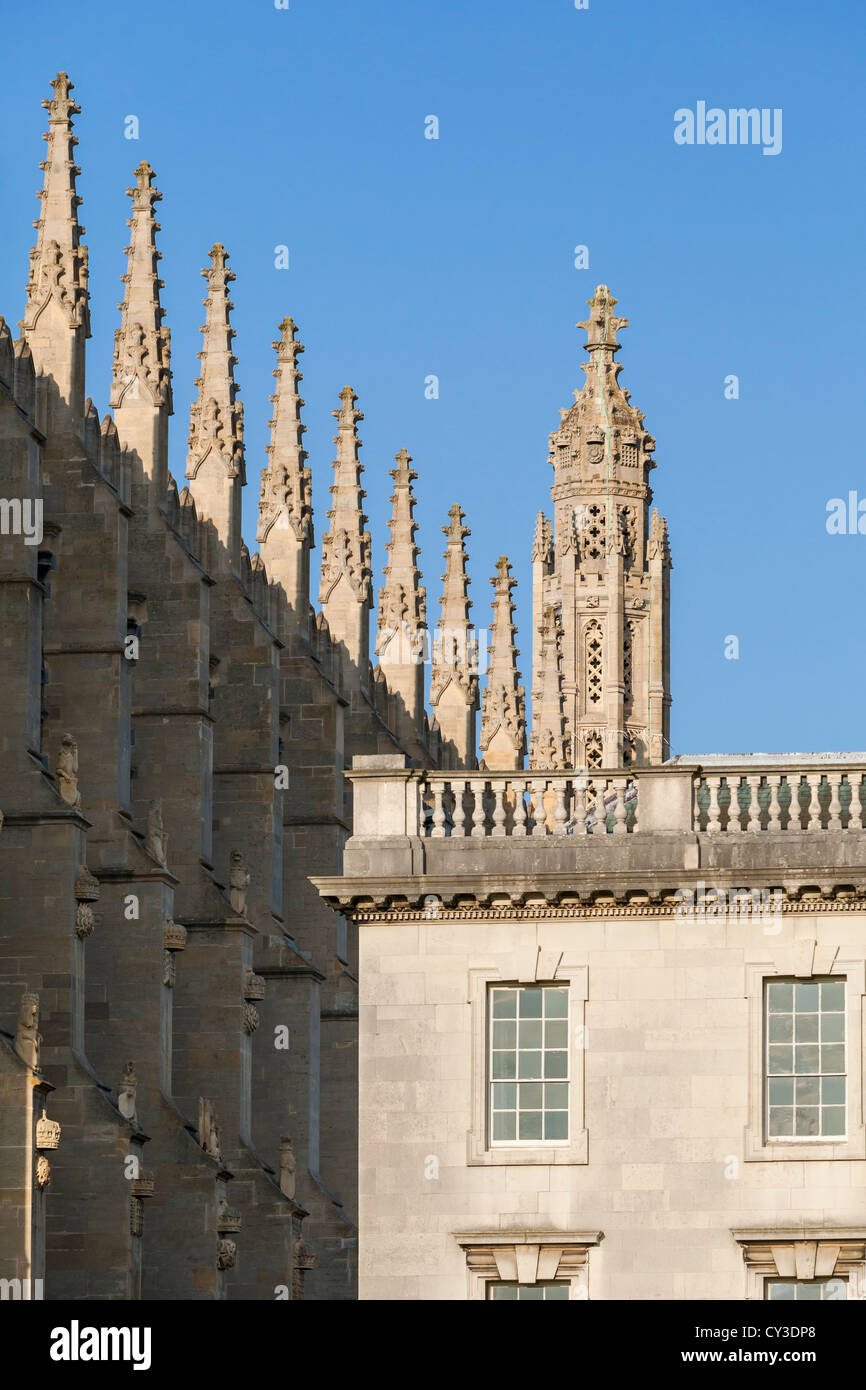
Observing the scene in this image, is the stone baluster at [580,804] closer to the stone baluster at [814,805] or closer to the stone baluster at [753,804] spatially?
the stone baluster at [753,804]

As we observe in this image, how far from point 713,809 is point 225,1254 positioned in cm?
1902

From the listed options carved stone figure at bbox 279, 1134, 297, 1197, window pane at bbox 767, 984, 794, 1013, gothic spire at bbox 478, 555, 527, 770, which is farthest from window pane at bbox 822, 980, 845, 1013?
gothic spire at bbox 478, 555, 527, 770

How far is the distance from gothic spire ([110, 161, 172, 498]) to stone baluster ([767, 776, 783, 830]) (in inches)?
856

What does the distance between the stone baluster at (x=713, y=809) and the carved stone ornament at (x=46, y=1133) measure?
35.3ft

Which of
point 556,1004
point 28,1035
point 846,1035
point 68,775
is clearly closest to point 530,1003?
point 556,1004

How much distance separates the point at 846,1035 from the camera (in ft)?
140

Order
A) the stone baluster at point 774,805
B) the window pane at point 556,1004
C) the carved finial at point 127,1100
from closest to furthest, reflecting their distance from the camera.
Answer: the window pane at point 556,1004, the stone baluster at point 774,805, the carved finial at point 127,1100

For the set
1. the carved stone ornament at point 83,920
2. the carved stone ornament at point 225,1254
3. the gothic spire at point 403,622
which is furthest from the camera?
the gothic spire at point 403,622

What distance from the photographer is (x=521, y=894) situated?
4350 centimetres

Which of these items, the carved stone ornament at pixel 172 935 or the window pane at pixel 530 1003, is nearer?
the window pane at pixel 530 1003

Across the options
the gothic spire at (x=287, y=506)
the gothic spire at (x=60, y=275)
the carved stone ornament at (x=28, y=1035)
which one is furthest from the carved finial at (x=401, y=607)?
the carved stone ornament at (x=28, y=1035)

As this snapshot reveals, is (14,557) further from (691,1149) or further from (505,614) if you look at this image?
(505,614)

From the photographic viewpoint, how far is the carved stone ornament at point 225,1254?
60094mm
